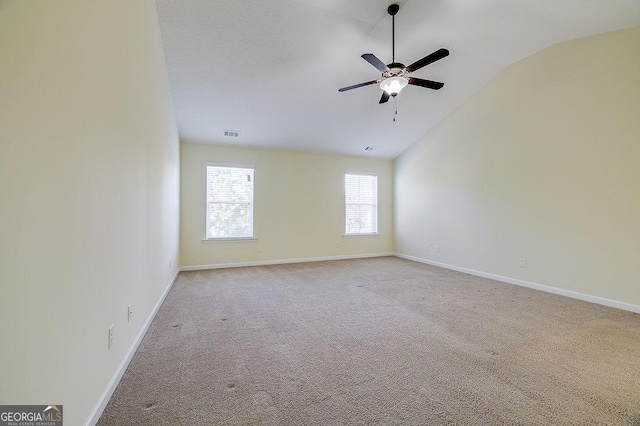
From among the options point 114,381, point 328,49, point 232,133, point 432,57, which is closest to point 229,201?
point 232,133

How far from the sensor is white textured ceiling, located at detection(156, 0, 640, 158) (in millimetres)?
2926

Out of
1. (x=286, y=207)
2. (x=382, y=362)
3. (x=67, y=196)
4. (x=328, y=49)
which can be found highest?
(x=328, y=49)

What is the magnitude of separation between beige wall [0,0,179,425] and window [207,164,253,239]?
3.39 m

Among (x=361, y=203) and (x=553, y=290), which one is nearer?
(x=553, y=290)

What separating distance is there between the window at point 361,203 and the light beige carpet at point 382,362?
3.21 meters

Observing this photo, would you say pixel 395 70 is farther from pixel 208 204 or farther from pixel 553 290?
pixel 208 204

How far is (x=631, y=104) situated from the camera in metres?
3.11

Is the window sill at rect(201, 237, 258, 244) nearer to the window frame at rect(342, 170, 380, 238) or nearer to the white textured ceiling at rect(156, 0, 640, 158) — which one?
the white textured ceiling at rect(156, 0, 640, 158)

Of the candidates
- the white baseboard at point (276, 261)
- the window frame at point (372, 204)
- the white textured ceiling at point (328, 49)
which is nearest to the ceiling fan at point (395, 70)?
the white textured ceiling at point (328, 49)

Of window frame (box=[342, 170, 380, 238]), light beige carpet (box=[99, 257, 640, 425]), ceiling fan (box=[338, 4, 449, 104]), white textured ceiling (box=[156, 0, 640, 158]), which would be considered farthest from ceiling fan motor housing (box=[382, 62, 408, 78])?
window frame (box=[342, 170, 380, 238])

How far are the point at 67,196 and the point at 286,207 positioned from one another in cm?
493

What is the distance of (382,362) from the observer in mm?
2033

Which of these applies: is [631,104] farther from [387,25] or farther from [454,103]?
[387,25]

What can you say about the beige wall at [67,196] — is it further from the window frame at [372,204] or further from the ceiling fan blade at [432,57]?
the window frame at [372,204]
